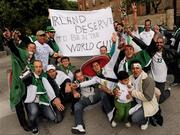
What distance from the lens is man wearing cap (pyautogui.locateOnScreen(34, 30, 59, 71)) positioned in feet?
24.3

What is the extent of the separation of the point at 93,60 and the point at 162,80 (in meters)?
1.39

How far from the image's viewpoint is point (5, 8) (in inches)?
1012

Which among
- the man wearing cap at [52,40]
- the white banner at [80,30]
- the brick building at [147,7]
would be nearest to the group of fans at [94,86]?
the man wearing cap at [52,40]

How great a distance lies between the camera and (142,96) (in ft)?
18.9

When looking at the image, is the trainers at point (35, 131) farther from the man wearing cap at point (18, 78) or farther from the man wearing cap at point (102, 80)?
the man wearing cap at point (102, 80)

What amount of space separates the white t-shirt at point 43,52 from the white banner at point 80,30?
377 mm

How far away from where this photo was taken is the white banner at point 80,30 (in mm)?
7828

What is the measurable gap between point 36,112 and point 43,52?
158 cm

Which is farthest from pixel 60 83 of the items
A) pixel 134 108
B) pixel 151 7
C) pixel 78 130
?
pixel 151 7

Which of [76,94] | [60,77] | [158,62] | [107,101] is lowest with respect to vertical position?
[107,101]

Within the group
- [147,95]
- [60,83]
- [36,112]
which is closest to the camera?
[147,95]

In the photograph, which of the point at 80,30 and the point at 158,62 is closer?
the point at 158,62

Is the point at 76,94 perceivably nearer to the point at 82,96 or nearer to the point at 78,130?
the point at 82,96

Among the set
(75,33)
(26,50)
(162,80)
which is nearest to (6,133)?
(26,50)
